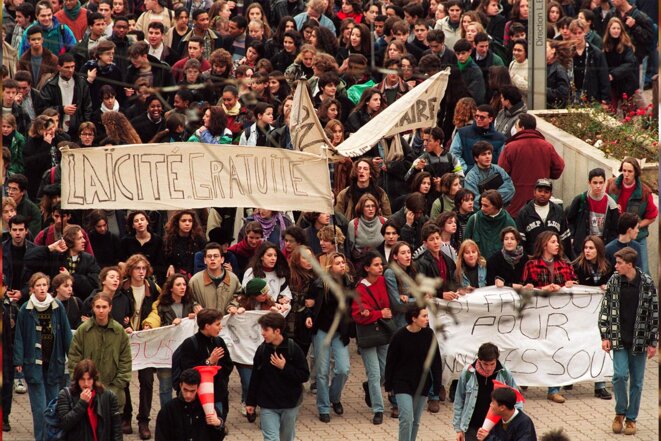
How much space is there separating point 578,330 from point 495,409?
10.1 feet

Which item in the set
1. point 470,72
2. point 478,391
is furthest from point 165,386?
point 470,72

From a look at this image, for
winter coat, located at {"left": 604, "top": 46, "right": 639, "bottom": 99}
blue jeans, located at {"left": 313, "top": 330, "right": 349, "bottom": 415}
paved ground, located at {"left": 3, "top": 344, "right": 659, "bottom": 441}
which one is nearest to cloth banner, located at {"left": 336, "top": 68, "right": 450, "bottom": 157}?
blue jeans, located at {"left": 313, "top": 330, "right": 349, "bottom": 415}

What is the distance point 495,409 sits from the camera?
38.9 feet

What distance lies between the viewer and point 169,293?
1391 centimetres

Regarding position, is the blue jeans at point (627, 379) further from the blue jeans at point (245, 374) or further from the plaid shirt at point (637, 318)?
the blue jeans at point (245, 374)

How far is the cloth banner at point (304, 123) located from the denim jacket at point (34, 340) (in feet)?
9.40

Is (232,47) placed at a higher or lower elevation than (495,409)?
higher

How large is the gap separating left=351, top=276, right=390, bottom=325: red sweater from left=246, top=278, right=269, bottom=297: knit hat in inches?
33.1

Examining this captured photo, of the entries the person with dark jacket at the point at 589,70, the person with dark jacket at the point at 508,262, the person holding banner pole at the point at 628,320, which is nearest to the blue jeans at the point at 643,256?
the person with dark jacket at the point at 508,262

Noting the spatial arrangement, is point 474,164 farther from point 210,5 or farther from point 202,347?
point 210,5

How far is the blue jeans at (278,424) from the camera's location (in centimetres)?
1267

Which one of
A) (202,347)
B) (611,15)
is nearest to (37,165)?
(202,347)

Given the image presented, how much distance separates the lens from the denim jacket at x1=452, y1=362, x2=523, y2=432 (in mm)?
12312

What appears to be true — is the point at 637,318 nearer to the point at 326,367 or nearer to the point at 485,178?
the point at 326,367
